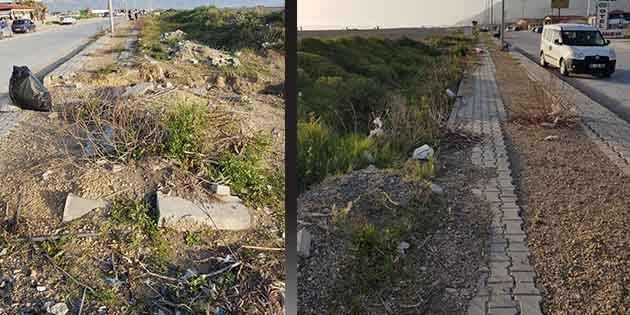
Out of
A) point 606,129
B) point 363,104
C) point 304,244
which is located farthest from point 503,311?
point 363,104

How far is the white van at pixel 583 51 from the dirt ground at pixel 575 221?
5282 millimetres

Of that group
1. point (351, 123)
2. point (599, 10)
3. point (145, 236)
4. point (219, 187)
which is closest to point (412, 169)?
point (219, 187)

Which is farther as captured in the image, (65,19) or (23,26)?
(65,19)

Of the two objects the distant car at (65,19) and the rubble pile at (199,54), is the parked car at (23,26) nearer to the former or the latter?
the distant car at (65,19)

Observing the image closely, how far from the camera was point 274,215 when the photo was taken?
9.33 feet

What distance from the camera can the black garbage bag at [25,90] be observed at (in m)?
2.21

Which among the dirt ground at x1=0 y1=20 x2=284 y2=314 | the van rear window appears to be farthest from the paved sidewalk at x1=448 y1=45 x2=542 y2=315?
the van rear window

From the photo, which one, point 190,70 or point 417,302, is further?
point 190,70

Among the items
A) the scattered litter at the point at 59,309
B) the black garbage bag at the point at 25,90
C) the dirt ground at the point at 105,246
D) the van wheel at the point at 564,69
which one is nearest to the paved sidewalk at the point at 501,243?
the dirt ground at the point at 105,246

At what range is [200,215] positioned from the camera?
2.57m

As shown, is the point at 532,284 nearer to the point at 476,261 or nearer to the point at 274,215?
the point at 476,261

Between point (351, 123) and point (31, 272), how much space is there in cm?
362

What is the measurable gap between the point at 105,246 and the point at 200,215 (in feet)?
1.40

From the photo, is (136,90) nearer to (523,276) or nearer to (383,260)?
(383,260)
